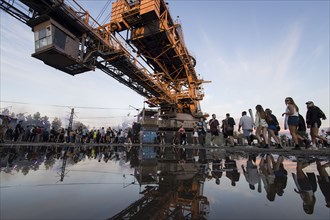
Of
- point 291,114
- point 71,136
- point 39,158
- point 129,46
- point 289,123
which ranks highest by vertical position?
point 129,46

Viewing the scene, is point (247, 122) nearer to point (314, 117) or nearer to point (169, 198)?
point (314, 117)

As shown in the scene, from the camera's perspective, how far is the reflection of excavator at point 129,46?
10273 mm

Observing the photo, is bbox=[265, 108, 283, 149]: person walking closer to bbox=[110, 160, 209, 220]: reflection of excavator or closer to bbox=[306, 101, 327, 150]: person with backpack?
bbox=[306, 101, 327, 150]: person with backpack

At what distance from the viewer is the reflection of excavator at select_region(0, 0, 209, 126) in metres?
10.3

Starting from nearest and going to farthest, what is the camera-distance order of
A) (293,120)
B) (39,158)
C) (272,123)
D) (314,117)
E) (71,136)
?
(39,158)
(293,120)
(314,117)
(272,123)
(71,136)

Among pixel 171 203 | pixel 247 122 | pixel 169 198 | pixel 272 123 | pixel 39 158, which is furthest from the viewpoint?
pixel 247 122

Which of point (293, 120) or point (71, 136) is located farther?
A: point (71, 136)

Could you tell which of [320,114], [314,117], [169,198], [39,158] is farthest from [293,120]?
[39,158]

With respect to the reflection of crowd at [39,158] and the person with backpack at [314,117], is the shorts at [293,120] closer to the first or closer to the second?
the person with backpack at [314,117]

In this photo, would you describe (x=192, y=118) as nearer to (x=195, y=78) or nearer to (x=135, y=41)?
(x=195, y=78)

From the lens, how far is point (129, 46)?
16.6m

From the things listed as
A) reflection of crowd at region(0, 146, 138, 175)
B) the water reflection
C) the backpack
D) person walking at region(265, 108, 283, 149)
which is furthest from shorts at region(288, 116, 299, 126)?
reflection of crowd at region(0, 146, 138, 175)

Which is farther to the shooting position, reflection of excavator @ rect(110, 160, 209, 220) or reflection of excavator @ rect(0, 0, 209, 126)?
reflection of excavator @ rect(0, 0, 209, 126)

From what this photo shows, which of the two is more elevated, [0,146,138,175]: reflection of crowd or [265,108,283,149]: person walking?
[265,108,283,149]: person walking
